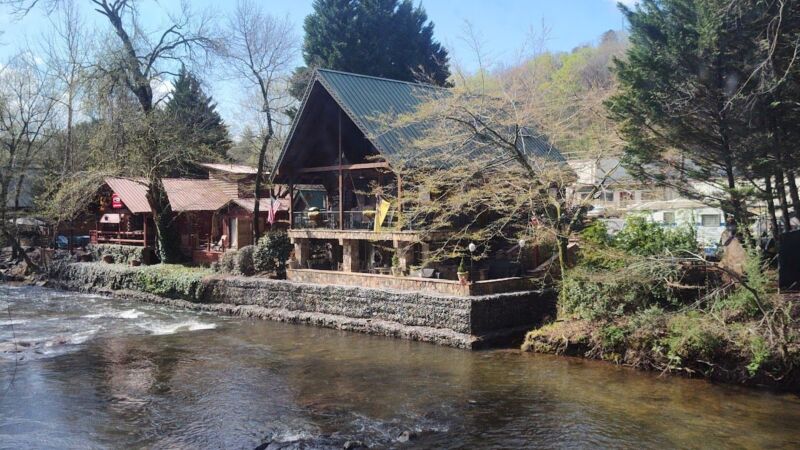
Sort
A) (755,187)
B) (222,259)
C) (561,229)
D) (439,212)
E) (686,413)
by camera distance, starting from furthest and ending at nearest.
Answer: (222,259) < (439,212) < (561,229) < (755,187) < (686,413)

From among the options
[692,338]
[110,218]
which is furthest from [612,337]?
[110,218]

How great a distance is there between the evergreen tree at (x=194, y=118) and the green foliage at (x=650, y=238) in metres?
20.5

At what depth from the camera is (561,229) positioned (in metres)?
18.7

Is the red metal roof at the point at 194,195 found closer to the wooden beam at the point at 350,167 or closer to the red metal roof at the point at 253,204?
the red metal roof at the point at 253,204

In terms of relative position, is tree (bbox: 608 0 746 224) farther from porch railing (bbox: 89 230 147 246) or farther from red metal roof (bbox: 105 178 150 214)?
porch railing (bbox: 89 230 147 246)

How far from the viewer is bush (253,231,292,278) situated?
83.6 ft

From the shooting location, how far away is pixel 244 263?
2577cm

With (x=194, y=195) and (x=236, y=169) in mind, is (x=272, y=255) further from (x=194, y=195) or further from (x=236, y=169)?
(x=236, y=169)

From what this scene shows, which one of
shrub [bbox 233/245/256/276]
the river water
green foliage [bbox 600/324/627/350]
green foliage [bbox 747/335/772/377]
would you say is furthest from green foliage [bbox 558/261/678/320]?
shrub [bbox 233/245/256/276]

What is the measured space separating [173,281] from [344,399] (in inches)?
628

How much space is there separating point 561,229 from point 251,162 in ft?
76.3

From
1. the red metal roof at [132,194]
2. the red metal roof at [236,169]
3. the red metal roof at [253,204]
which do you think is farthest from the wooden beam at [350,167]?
the red metal roof at [132,194]

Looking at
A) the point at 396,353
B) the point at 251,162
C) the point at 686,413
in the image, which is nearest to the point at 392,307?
the point at 396,353

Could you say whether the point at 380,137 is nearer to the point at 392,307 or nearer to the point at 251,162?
the point at 392,307
